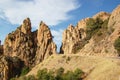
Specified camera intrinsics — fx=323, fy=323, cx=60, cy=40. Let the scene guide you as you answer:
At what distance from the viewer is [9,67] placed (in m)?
173

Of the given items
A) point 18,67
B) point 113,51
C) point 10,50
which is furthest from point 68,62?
point 10,50

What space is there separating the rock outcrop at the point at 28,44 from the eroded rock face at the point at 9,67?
6.19 metres

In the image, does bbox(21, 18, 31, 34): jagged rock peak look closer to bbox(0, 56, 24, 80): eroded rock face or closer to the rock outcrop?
the rock outcrop

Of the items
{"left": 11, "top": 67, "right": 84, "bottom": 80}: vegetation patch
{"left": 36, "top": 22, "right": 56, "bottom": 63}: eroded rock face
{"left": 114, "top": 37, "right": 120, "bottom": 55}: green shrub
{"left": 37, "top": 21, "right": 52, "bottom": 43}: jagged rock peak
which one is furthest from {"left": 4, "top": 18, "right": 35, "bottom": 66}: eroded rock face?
{"left": 11, "top": 67, "right": 84, "bottom": 80}: vegetation patch

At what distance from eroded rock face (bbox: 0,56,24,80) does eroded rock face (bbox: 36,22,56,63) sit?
12.2m

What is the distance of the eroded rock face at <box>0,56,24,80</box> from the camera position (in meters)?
167

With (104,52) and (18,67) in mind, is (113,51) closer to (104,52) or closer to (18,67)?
(104,52)

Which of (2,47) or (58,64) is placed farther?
(2,47)

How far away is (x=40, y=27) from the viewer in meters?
188

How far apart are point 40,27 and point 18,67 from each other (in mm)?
26893

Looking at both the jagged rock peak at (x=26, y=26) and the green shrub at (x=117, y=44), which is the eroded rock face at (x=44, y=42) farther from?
the green shrub at (x=117, y=44)

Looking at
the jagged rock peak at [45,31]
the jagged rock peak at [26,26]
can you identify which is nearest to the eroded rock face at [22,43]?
Result: the jagged rock peak at [26,26]

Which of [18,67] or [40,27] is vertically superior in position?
[40,27]

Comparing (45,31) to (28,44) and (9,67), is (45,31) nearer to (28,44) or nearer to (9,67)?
(28,44)
